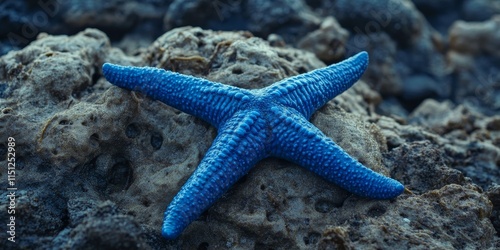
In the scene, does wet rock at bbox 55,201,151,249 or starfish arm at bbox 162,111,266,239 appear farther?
starfish arm at bbox 162,111,266,239

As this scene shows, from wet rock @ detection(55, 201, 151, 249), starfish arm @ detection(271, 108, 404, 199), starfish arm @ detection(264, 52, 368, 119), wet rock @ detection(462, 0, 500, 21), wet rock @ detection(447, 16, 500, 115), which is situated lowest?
wet rock @ detection(447, 16, 500, 115)

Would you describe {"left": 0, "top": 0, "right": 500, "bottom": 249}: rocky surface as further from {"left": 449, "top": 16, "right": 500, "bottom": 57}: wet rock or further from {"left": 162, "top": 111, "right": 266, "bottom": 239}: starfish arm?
{"left": 449, "top": 16, "right": 500, "bottom": 57}: wet rock

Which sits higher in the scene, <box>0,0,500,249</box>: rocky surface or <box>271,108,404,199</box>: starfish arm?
<box>271,108,404,199</box>: starfish arm

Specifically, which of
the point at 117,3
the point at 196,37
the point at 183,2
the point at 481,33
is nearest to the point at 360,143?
the point at 196,37

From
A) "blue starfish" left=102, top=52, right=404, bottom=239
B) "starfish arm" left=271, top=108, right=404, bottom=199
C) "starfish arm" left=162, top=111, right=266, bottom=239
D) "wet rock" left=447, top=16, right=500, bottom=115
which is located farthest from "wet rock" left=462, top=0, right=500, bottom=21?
"starfish arm" left=162, top=111, right=266, bottom=239

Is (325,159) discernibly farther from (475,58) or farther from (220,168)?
(475,58)

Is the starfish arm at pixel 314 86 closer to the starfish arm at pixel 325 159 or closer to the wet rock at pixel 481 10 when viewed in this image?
the starfish arm at pixel 325 159

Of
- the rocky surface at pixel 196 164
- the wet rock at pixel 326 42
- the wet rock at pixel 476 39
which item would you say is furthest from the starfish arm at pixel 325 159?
the wet rock at pixel 476 39

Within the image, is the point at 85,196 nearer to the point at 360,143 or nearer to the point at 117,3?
the point at 360,143
